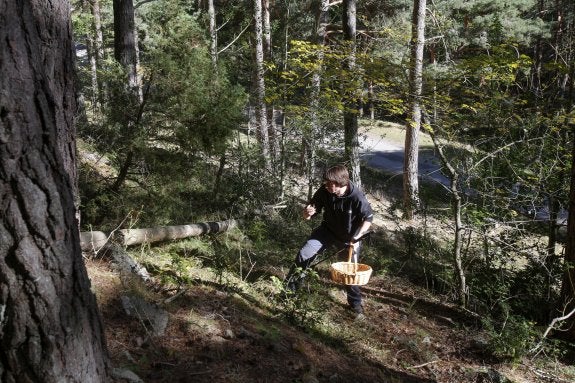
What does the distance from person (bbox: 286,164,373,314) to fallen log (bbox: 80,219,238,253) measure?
201 centimetres

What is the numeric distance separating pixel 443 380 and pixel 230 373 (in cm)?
267

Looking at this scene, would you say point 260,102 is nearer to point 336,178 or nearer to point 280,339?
point 336,178

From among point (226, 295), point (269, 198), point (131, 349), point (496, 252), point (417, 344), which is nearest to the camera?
point (131, 349)

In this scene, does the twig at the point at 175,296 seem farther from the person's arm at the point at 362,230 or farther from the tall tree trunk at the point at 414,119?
the tall tree trunk at the point at 414,119

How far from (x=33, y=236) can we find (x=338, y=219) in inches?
169

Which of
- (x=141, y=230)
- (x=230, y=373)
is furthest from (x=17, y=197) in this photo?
(x=141, y=230)

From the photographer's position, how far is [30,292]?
188 centimetres

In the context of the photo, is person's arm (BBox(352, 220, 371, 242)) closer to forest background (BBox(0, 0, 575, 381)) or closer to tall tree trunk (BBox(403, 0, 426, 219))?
forest background (BBox(0, 0, 575, 381))

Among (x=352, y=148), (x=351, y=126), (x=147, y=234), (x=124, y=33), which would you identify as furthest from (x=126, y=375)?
(x=351, y=126)

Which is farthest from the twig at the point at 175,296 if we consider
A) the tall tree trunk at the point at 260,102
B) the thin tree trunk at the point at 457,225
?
the tall tree trunk at the point at 260,102

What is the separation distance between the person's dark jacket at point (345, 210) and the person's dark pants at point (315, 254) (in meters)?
0.10

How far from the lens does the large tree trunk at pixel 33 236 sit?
1.78 m

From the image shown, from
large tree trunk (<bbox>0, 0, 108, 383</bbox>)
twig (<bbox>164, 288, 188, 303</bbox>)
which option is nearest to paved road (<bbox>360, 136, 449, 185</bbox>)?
twig (<bbox>164, 288, 188, 303</bbox>)

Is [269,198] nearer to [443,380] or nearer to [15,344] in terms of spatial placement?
[443,380]
